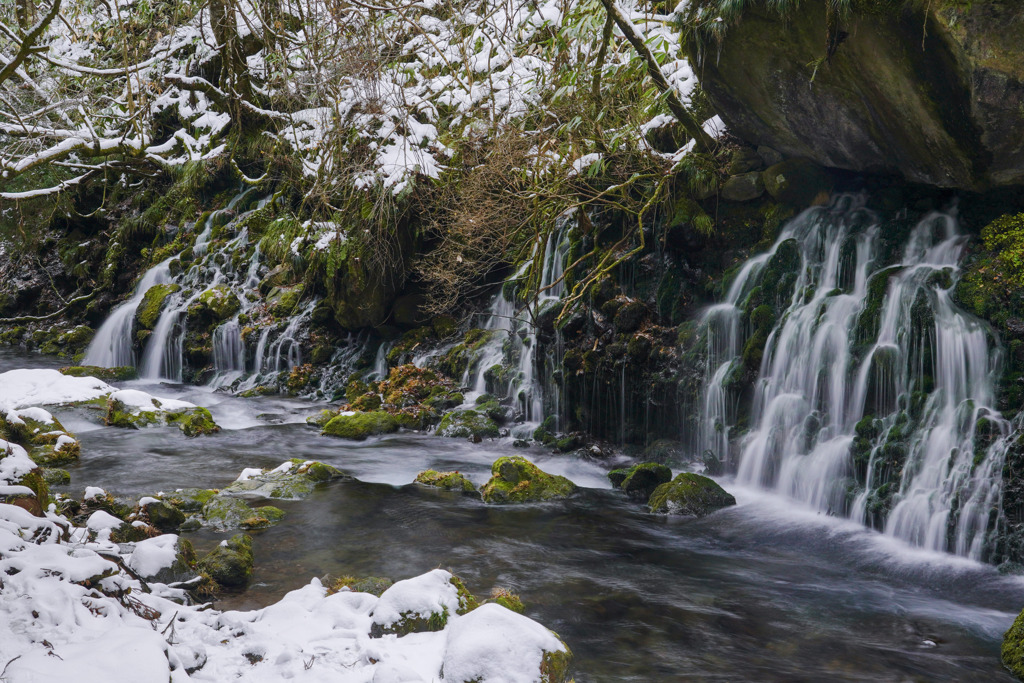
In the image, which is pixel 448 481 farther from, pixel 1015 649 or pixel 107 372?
pixel 107 372

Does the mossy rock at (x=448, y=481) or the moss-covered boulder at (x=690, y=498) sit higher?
the moss-covered boulder at (x=690, y=498)

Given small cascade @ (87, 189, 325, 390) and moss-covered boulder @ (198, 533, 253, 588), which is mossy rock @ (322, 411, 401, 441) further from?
moss-covered boulder @ (198, 533, 253, 588)

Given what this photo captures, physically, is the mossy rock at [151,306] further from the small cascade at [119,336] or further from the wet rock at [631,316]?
the wet rock at [631,316]

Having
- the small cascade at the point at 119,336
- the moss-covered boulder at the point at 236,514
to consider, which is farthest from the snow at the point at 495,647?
the small cascade at the point at 119,336

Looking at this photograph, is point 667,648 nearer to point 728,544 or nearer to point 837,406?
point 728,544

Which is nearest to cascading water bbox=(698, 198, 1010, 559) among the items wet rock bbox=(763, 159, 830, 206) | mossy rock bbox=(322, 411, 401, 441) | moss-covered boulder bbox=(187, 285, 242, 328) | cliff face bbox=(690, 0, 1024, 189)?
wet rock bbox=(763, 159, 830, 206)

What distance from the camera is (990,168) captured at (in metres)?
7.23

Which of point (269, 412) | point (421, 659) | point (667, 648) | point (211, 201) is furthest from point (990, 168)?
point (211, 201)

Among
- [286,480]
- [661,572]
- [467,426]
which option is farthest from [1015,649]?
[467,426]

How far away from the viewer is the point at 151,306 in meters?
17.5

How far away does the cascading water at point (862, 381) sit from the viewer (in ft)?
22.2

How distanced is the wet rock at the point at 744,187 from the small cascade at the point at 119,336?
14249mm

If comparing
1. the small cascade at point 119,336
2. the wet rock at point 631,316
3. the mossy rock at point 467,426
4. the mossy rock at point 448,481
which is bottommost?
the mossy rock at point 448,481

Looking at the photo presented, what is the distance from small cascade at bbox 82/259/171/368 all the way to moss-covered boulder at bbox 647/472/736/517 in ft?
46.4
